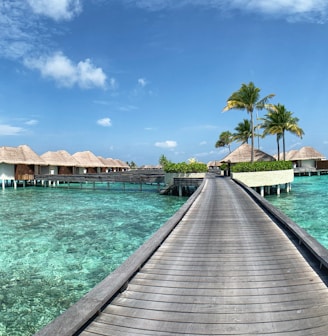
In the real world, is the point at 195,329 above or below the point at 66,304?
above

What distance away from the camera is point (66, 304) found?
5809 millimetres

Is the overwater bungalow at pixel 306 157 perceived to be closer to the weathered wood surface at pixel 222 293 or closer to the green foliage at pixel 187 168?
the green foliage at pixel 187 168

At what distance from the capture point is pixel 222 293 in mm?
3670

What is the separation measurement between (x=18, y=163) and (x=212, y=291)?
36.3 m

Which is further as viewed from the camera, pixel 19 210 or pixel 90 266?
pixel 19 210

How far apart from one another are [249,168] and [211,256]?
18843 millimetres

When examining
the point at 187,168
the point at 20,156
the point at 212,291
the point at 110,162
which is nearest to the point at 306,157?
the point at 187,168

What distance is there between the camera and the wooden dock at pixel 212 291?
2.89m

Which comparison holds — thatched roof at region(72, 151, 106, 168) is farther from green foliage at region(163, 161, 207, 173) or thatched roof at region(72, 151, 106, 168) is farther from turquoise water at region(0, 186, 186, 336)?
turquoise water at region(0, 186, 186, 336)

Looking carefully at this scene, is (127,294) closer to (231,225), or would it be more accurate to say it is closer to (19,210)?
(231,225)

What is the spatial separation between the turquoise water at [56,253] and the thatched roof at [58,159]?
957 inches

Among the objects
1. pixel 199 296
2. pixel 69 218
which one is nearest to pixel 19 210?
pixel 69 218

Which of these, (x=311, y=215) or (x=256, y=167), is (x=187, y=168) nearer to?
(x=256, y=167)

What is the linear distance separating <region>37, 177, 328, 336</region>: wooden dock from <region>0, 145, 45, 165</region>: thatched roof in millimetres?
33449
